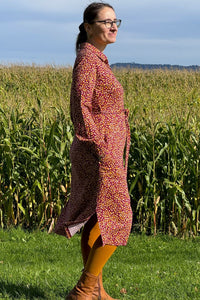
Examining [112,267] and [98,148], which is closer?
[98,148]

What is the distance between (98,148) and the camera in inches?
124

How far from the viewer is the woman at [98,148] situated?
3207 millimetres

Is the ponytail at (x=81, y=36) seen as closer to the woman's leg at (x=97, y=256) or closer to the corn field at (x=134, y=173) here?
the woman's leg at (x=97, y=256)

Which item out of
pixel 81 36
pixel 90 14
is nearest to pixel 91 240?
pixel 81 36

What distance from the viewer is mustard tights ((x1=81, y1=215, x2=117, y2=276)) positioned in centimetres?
336

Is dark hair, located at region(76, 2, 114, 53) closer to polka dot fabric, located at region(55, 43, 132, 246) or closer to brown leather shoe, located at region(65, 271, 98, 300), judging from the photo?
polka dot fabric, located at region(55, 43, 132, 246)

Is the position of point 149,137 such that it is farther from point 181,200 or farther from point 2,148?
point 2,148

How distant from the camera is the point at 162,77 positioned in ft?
79.7

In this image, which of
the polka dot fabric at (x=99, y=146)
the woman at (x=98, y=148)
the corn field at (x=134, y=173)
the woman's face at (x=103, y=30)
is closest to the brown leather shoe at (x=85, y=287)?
the woman at (x=98, y=148)

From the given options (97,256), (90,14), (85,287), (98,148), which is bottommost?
(85,287)

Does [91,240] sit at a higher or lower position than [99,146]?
lower

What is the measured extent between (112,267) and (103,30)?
8.50 feet

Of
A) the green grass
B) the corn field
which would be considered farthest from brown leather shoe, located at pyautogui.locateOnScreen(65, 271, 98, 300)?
the corn field

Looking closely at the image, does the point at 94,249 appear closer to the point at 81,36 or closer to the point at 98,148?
the point at 98,148
